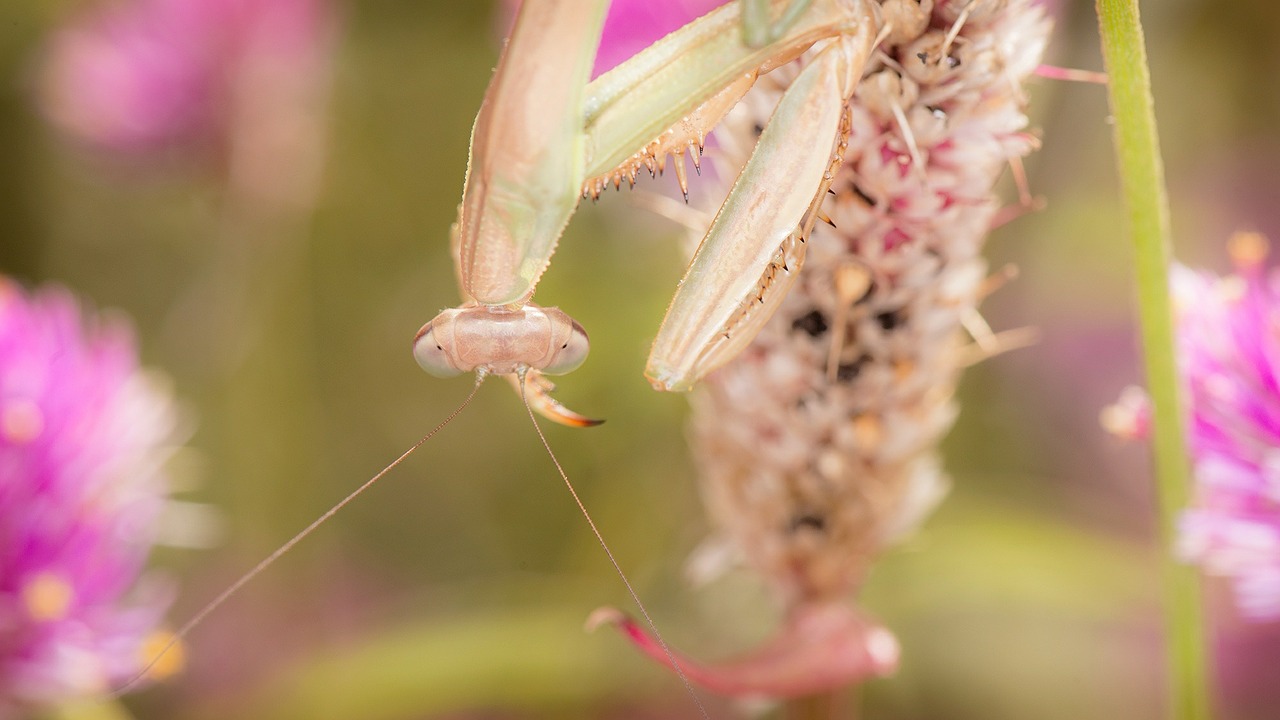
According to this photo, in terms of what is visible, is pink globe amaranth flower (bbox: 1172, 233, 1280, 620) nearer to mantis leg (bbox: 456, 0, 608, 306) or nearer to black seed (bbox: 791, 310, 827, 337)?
black seed (bbox: 791, 310, 827, 337)

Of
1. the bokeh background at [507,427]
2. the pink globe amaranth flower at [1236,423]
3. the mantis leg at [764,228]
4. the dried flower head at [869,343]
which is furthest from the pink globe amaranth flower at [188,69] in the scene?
the pink globe amaranth flower at [1236,423]

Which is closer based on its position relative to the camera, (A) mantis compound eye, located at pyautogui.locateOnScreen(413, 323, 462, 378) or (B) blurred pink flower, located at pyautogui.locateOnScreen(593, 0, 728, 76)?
(A) mantis compound eye, located at pyautogui.locateOnScreen(413, 323, 462, 378)

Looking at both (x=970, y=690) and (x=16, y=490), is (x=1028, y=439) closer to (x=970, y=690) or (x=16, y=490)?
(x=970, y=690)

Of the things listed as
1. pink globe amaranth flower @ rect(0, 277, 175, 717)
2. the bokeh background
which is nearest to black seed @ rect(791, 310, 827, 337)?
the bokeh background

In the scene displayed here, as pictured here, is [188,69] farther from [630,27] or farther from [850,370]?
[850,370]

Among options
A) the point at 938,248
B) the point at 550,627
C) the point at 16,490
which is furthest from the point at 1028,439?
the point at 16,490

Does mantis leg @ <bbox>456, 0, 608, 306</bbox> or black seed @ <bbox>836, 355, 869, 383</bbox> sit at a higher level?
mantis leg @ <bbox>456, 0, 608, 306</bbox>
